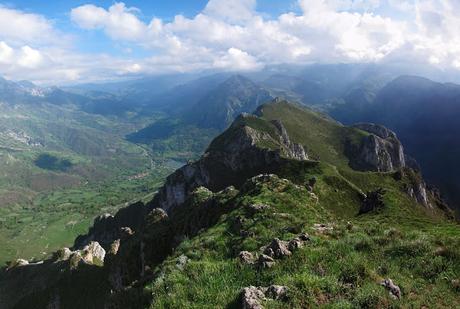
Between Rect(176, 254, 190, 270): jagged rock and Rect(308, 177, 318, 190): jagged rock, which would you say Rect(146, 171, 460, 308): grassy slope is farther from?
Rect(308, 177, 318, 190): jagged rock

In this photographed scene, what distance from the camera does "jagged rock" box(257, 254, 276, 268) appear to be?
966 inches

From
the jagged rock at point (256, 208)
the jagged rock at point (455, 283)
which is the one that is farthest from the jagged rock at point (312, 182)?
the jagged rock at point (455, 283)

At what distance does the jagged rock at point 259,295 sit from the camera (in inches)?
747

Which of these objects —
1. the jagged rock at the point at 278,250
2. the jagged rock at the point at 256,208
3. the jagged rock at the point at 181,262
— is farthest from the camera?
the jagged rock at the point at 256,208


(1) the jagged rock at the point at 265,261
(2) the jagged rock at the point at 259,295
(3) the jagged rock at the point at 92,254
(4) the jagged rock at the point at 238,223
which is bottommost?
(3) the jagged rock at the point at 92,254

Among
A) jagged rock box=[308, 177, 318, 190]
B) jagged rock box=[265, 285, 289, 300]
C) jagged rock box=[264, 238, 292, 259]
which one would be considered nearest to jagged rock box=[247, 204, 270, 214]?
jagged rock box=[264, 238, 292, 259]

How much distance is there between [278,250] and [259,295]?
6.64m

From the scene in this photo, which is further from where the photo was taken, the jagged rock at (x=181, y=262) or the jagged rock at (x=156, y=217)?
the jagged rock at (x=156, y=217)

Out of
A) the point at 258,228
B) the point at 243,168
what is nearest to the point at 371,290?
the point at 258,228

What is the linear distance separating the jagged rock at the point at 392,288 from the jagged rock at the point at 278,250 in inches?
243

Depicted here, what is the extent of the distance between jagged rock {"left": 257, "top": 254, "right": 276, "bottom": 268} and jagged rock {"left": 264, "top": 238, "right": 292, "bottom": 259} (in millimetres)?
651

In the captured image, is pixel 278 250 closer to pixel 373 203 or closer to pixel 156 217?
pixel 156 217

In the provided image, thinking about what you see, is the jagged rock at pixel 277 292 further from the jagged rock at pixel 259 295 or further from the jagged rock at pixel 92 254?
the jagged rock at pixel 92 254

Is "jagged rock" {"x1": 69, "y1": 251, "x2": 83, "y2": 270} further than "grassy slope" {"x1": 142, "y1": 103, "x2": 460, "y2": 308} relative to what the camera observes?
Yes
